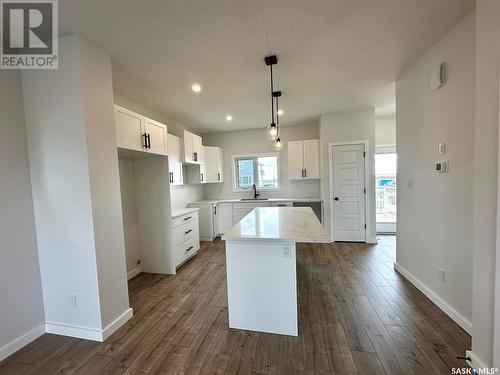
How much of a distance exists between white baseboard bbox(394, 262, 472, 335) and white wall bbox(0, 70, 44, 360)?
3863mm

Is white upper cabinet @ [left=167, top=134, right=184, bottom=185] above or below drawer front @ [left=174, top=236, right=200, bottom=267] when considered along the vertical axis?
above

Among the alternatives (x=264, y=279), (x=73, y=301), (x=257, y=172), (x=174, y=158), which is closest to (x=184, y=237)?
(x=174, y=158)

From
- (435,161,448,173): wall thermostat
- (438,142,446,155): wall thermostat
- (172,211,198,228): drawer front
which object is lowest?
(172,211,198,228): drawer front

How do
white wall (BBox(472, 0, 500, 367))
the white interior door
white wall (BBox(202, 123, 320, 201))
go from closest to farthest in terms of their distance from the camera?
1. white wall (BBox(472, 0, 500, 367))
2. the white interior door
3. white wall (BBox(202, 123, 320, 201))

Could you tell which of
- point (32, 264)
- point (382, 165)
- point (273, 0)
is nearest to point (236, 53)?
point (273, 0)

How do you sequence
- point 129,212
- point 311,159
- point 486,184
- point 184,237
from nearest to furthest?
point 486,184 < point 129,212 < point 184,237 < point 311,159

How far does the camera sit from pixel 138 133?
2604 millimetres

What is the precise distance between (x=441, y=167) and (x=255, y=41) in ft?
7.17

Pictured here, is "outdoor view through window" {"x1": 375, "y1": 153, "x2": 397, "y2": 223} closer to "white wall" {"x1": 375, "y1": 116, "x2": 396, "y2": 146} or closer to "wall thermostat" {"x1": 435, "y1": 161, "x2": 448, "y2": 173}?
"white wall" {"x1": 375, "y1": 116, "x2": 396, "y2": 146}

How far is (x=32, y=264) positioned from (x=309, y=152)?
184 inches

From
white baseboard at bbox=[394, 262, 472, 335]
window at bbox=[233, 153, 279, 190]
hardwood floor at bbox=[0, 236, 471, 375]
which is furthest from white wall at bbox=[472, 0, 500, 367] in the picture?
window at bbox=[233, 153, 279, 190]

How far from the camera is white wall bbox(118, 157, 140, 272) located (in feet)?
10.2

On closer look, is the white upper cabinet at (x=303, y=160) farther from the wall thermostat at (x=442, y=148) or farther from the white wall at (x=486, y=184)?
the white wall at (x=486, y=184)

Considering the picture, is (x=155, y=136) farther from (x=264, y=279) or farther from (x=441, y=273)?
(x=441, y=273)
